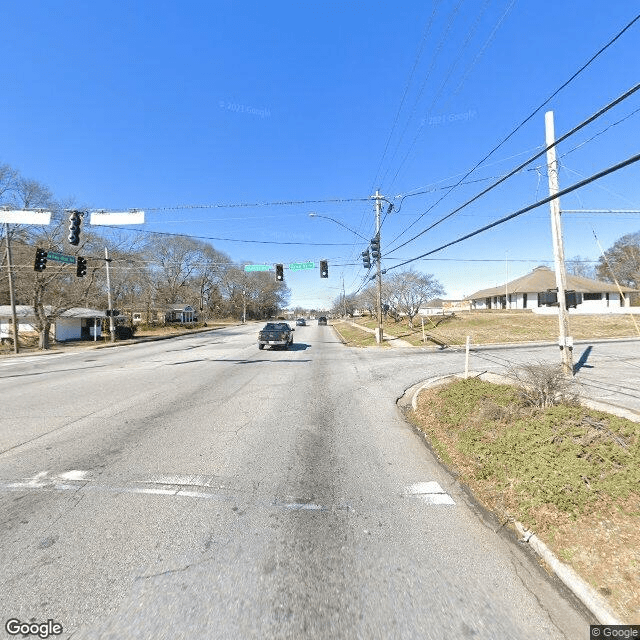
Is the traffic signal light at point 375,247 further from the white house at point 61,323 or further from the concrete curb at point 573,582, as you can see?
the white house at point 61,323

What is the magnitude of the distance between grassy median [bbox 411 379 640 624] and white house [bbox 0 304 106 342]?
33.4m

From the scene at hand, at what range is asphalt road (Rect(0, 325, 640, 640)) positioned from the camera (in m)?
2.15

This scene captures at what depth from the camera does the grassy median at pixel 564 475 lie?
8.46 ft

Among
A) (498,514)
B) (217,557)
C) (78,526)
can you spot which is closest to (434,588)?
(498,514)


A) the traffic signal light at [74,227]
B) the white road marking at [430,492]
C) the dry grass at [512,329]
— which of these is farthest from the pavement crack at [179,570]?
the dry grass at [512,329]

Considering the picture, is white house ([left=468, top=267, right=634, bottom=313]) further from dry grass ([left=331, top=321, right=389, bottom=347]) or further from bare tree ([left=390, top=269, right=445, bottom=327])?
dry grass ([left=331, top=321, right=389, bottom=347])

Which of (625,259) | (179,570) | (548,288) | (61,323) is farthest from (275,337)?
(625,259)

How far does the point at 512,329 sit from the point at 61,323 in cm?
4114

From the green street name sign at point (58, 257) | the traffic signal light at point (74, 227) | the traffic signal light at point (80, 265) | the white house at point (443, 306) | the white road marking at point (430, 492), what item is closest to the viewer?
the white road marking at point (430, 492)

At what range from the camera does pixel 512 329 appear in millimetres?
26203

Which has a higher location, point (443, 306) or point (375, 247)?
point (375, 247)

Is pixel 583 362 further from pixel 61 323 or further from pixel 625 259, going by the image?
pixel 625 259

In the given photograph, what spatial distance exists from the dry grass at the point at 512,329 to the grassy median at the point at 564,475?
53.6 ft

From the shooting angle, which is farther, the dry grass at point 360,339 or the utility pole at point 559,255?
the dry grass at point 360,339
